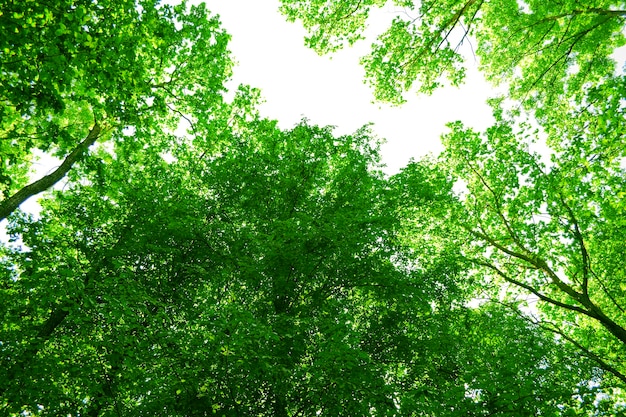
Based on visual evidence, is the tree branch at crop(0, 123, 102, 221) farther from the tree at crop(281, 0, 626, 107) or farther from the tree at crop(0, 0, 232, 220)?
the tree at crop(281, 0, 626, 107)

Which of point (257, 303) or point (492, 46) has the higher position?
point (492, 46)

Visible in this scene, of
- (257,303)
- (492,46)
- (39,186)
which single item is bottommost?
(257,303)

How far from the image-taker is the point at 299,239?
1022 centimetres

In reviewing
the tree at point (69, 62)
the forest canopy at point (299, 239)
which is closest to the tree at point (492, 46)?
the forest canopy at point (299, 239)

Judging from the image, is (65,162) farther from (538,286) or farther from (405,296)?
(538,286)

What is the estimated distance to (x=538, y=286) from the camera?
44.8ft

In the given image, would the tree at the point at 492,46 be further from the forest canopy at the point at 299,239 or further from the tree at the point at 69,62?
the tree at the point at 69,62

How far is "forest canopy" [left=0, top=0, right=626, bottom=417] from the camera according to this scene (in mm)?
7145

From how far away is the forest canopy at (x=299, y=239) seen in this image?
23.4 ft

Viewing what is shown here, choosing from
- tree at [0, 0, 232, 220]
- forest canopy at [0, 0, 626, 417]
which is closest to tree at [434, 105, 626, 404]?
forest canopy at [0, 0, 626, 417]

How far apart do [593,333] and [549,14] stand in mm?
12421

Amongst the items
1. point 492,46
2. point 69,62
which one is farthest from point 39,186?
point 492,46

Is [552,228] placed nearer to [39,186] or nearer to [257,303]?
[257,303]

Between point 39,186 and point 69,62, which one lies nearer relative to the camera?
point 69,62
